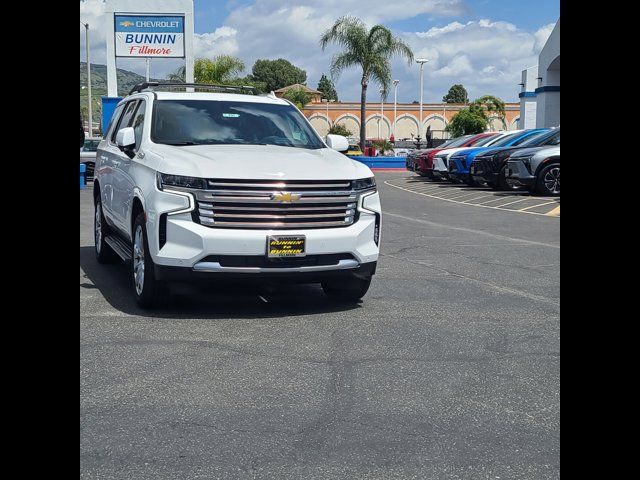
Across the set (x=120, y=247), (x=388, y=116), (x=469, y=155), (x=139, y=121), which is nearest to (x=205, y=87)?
(x=139, y=121)

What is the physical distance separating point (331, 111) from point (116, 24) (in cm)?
6805

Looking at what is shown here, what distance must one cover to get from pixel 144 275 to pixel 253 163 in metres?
1.27

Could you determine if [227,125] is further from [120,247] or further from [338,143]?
[120,247]

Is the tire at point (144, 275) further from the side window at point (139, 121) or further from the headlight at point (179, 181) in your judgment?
the side window at point (139, 121)

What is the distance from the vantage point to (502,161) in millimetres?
22828

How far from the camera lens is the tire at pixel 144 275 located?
692 centimetres

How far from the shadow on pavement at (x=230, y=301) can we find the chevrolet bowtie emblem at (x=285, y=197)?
0.83 metres

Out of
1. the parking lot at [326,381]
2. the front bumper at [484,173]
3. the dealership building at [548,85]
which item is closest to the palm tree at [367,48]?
the dealership building at [548,85]

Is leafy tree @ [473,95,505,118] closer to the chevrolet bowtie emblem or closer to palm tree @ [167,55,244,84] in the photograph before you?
palm tree @ [167,55,244,84]
